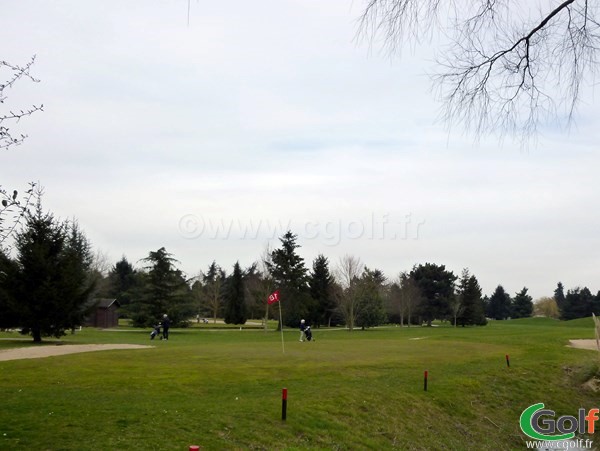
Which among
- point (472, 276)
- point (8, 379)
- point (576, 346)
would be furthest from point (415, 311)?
point (8, 379)

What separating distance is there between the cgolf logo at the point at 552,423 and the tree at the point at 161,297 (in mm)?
44620

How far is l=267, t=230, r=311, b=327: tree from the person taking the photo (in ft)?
218

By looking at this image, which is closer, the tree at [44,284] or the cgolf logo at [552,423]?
the cgolf logo at [552,423]

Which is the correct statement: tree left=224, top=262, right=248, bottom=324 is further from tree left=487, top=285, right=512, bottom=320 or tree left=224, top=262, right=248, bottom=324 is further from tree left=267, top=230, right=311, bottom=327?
tree left=487, top=285, right=512, bottom=320

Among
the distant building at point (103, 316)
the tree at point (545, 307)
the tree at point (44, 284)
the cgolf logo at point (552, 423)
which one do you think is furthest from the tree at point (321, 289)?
the tree at point (545, 307)

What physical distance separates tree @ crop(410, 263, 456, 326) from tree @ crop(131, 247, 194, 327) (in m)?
43.5

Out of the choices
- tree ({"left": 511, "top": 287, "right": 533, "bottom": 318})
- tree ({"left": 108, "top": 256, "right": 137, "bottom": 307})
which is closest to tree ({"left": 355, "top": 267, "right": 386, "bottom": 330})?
tree ({"left": 108, "top": 256, "right": 137, "bottom": 307})

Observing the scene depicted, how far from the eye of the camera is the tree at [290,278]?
6644 cm

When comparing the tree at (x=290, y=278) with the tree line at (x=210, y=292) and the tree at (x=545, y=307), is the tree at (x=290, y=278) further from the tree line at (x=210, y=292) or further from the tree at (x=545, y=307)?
the tree at (x=545, y=307)

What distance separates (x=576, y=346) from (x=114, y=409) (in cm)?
3121

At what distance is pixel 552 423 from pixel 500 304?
129304mm

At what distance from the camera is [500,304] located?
457 ft

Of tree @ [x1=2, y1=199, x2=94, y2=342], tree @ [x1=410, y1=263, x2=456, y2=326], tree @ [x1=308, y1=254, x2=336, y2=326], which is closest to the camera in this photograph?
tree @ [x1=2, y1=199, x2=94, y2=342]

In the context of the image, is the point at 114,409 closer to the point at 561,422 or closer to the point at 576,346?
the point at 561,422
